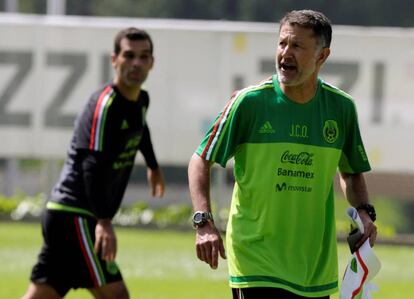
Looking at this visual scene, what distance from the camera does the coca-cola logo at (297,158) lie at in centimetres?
647

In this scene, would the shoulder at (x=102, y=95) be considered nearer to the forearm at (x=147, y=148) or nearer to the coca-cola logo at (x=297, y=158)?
the forearm at (x=147, y=148)

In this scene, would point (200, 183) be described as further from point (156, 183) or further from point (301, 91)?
point (156, 183)

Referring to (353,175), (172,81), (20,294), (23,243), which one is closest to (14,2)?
(172,81)

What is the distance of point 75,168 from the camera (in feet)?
28.0

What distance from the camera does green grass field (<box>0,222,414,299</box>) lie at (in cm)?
1234

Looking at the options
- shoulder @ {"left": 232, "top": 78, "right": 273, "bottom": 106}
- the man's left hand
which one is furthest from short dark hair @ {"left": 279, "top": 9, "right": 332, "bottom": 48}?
the man's left hand

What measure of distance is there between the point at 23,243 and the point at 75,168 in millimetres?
7577

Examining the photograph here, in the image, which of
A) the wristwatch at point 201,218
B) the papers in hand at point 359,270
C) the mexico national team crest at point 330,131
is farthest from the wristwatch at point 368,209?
the wristwatch at point 201,218

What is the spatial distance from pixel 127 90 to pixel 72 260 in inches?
46.8

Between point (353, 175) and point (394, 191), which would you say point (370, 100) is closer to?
point (394, 191)

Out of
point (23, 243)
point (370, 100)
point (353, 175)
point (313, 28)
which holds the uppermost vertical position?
point (313, 28)

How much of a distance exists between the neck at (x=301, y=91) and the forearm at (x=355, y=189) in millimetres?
557

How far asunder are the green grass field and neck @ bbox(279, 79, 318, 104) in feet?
17.6

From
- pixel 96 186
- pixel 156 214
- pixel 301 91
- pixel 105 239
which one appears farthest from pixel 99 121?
pixel 156 214
